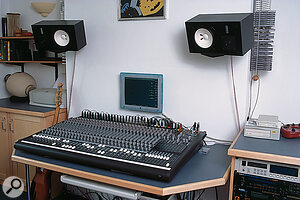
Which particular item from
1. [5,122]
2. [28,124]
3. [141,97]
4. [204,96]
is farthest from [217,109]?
[5,122]

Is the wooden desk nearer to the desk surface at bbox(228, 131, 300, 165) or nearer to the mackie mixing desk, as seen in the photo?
the desk surface at bbox(228, 131, 300, 165)

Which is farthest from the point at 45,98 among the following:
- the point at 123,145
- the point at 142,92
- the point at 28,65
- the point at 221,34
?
the point at 221,34

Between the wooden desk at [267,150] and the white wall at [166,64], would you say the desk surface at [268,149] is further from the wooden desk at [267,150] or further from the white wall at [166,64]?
the white wall at [166,64]

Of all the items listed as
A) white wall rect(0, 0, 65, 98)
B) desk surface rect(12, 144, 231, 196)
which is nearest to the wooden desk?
desk surface rect(12, 144, 231, 196)

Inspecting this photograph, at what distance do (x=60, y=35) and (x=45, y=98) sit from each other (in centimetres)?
72

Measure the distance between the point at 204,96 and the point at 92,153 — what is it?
3.25 ft

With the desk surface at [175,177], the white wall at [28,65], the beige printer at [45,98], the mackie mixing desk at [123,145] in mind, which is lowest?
the desk surface at [175,177]

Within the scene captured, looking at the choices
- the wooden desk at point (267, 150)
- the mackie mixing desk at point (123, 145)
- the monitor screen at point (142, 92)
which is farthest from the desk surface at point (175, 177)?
the monitor screen at point (142, 92)

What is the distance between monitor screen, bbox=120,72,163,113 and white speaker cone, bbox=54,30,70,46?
0.53 m

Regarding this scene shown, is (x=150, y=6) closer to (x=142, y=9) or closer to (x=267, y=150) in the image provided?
(x=142, y=9)

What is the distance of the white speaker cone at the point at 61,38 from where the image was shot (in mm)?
2650

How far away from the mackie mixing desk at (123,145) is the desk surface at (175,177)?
0.13 feet

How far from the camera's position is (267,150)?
1836 millimetres

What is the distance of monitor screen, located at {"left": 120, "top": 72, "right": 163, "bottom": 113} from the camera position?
102 inches
